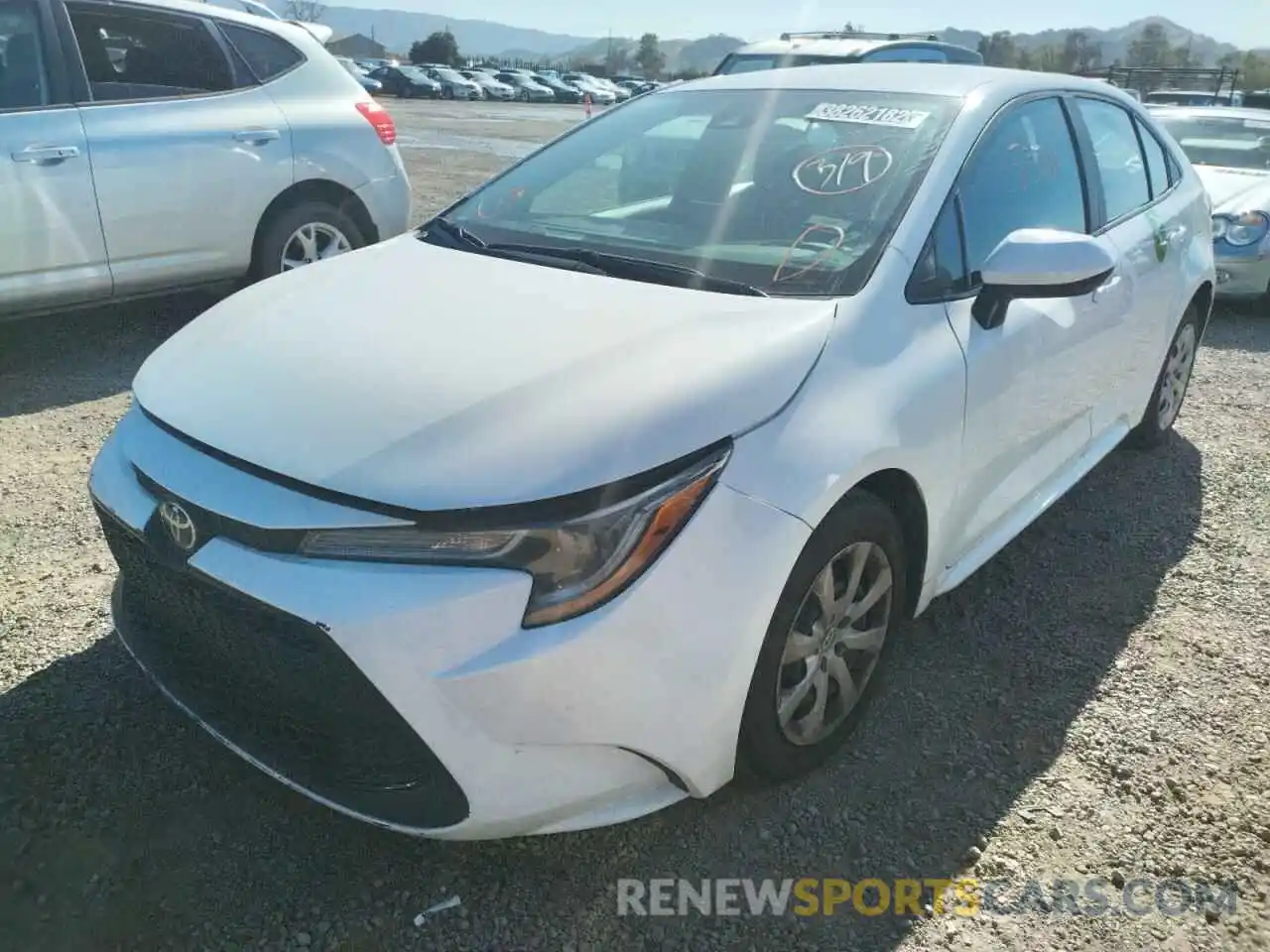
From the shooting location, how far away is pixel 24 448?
3.96m

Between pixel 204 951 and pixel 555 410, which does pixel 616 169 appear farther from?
pixel 204 951

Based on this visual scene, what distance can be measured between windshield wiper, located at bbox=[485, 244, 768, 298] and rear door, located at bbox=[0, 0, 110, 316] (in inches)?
114

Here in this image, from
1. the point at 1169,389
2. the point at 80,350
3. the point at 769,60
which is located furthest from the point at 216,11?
the point at 769,60

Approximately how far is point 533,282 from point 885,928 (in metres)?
1.63

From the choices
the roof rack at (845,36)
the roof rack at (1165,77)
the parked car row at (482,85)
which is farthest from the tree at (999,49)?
the roof rack at (845,36)

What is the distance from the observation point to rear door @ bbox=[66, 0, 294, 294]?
477cm

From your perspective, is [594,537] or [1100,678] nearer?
[594,537]

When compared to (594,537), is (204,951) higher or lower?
lower

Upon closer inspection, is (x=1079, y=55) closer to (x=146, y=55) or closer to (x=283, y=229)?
(x=283, y=229)

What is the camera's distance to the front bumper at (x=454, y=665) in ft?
5.62

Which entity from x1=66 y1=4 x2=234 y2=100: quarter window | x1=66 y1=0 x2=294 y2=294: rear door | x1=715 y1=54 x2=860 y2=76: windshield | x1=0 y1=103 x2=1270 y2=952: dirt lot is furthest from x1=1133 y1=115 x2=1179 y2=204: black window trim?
x1=715 y1=54 x2=860 y2=76: windshield

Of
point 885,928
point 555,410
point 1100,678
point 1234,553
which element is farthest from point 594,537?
point 1234,553

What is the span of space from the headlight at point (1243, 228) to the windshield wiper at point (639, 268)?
5777 mm

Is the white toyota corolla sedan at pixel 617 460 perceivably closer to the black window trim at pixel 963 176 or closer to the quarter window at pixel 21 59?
the black window trim at pixel 963 176
